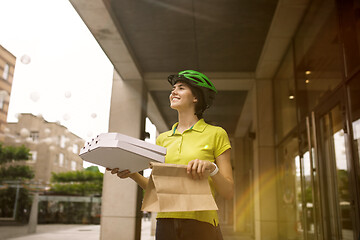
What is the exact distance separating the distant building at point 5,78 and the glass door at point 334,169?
6834 millimetres

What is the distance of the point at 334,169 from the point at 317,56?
67.5 inches

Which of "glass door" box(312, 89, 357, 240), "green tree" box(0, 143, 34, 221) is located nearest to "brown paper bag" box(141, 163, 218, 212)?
"glass door" box(312, 89, 357, 240)

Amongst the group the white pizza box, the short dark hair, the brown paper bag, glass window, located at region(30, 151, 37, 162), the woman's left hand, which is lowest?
the brown paper bag

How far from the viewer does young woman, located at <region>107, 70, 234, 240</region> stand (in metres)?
1.46

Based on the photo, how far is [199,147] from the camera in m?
1.59

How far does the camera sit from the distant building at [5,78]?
26.6 ft

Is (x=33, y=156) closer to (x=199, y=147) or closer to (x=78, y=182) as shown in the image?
(x=78, y=182)

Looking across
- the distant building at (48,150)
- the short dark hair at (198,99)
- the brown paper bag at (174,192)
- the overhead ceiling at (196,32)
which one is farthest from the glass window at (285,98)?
the distant building at (48,150)

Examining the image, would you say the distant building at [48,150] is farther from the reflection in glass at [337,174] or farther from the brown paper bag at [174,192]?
the brown paper bag at [174,192]

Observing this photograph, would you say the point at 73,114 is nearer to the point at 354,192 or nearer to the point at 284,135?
the point at 284,135

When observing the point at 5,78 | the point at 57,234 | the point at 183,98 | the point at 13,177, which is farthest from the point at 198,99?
the point at 13,177

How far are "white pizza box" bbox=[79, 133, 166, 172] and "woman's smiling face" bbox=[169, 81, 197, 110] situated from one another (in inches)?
16.4

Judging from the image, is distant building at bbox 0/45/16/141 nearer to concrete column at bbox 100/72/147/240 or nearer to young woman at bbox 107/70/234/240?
concrete column at bbox 100/72/147/240

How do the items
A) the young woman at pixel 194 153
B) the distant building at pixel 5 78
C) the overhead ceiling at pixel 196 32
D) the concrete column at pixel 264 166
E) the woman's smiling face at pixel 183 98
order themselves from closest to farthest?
the young woman at pixel 194 153, the woman's smiling face at pixel 183 98, the overhead ceiling at pixel 196 32, the concrete column at pixel 264 166, the distant building at pixel 5 78
